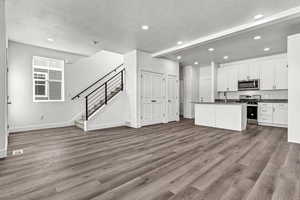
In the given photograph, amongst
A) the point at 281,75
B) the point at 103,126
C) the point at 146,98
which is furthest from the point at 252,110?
the point at 103,126

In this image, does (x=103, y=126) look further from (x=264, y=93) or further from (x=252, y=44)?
(x=264, y=93)

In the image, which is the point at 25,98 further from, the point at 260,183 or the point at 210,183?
the point at 260,183

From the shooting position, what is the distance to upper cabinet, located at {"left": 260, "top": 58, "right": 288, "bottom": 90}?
18.8 ft

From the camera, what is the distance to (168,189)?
1.80 metres

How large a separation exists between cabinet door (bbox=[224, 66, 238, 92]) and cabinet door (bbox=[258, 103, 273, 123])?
1.38m

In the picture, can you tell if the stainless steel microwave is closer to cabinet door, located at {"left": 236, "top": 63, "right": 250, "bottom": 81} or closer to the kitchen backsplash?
cabinet door, located at {"left": 236, "top": 63, "right": 250, "bottom": 81}

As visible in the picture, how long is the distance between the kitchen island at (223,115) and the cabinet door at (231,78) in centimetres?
201

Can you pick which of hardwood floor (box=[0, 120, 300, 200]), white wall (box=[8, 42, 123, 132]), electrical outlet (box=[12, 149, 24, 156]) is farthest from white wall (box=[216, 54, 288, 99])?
electrical outlet (box=[12, 149, 24, 156])

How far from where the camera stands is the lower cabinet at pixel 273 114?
547 cm

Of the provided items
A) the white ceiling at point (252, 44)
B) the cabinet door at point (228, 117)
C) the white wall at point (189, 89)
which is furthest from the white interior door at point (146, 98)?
the white wall at point (189, 89)

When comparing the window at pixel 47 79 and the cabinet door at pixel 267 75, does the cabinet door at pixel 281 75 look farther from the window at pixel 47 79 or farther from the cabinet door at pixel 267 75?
the window at pixel 47 79

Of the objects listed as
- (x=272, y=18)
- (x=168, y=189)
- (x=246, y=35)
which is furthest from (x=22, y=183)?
(x=246, y=35)

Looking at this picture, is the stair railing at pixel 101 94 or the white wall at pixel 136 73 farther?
the stair railing at pixel 101 94

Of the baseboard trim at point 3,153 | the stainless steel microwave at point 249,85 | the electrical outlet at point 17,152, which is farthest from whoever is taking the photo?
the stainless steel microwave at point 249,85
